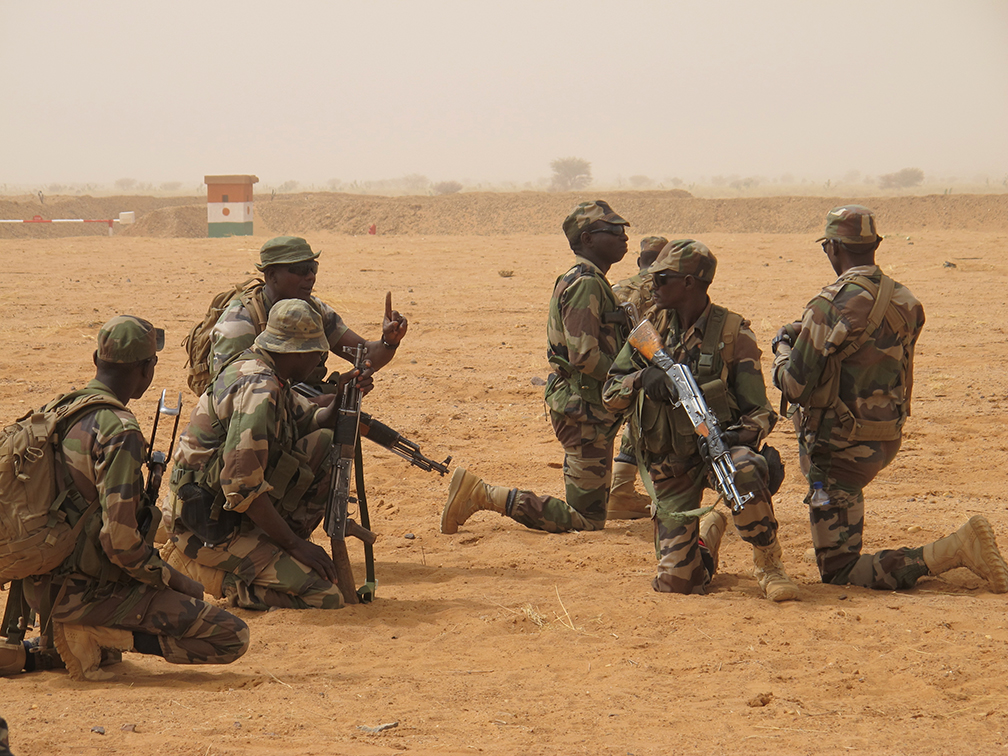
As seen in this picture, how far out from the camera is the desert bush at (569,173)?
77062 millimetres

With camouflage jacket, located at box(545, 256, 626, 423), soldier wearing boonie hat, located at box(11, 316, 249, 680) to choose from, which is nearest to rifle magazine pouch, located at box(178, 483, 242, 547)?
soldier wearing boonie hat, located at box(11, 316, 249, 680)

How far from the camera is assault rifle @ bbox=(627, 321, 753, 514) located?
5316 mm

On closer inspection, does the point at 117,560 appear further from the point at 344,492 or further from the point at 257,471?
the point at 344,492

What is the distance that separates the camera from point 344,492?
545cm

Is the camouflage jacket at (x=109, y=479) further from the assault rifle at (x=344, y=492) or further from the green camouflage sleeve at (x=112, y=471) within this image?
the assault rifle at (x=344, y=492)

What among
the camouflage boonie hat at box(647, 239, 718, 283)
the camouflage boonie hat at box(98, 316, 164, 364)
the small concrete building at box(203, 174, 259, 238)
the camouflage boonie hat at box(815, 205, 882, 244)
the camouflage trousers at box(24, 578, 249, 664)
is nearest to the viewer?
the camouflage boonie hat at box(98, 316, 164, 364)

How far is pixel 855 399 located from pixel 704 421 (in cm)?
96

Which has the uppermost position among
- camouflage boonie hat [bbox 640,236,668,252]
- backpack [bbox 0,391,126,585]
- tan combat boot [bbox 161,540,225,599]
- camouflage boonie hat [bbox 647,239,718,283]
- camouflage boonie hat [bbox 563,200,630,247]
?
camouflage boonie hat [bbox 563,200,630,247]

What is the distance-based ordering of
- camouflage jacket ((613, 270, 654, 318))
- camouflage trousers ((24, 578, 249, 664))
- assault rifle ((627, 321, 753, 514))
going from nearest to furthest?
1. camouflage trousers ((24, 578, 249, 664))
2. assault rifle ((627, 321, 753, 514))
3. camouflage jacket ((613, 270, 654, 318))

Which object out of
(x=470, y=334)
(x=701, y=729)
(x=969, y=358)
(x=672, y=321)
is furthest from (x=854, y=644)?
(x=470, y=334)

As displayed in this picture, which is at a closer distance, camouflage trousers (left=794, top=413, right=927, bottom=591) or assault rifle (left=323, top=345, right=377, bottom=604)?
assault rifle (left=323, top=345, right=377, bottom=604)

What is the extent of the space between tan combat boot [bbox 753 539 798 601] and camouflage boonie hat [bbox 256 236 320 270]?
3030mm

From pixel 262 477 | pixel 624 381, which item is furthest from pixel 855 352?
pixel 262 477

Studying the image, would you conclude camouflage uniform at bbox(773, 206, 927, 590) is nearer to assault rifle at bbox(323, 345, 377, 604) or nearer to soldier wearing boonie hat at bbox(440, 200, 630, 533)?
soldier wearing boonie hat at bbox(440, 200, 630, 533)
